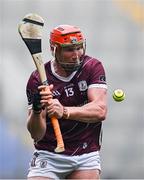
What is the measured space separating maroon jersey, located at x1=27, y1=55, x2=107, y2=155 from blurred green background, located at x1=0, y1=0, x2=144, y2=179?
2.81 metres

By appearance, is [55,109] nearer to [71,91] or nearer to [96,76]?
[71,91]

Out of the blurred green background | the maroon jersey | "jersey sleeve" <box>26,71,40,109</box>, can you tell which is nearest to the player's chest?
the maroon jersey

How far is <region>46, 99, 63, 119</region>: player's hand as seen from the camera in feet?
16.7

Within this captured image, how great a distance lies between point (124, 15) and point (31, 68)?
102cm

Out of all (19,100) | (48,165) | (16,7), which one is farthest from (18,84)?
(48,165)

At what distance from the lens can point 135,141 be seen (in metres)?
8.34

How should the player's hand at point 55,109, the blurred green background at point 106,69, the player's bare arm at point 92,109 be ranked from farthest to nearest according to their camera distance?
1. the blurred green background at point 106,69
2. the player's bare arm at point 92,109
3. the player's hand at point 55,109

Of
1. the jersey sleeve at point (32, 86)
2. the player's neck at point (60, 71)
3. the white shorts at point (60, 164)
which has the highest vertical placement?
the player's neck at point (60, 71)

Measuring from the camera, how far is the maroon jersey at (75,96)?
5430 mm

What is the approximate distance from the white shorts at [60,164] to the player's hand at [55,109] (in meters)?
0.42

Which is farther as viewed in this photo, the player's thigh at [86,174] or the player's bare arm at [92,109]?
the player's thigh at [86,174]

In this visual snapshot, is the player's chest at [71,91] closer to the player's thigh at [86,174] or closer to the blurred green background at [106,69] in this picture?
the player's thigh at [86,174]

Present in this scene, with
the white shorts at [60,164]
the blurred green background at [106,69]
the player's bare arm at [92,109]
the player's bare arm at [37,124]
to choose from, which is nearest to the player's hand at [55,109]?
the player's bare arm at [92,109]

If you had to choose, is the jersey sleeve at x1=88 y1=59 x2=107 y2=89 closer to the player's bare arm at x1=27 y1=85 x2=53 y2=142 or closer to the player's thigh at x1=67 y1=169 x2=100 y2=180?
the player's bare arm at x1=27 y1=85 x2=53 y2=142
